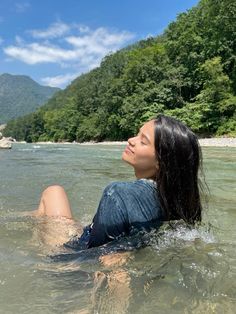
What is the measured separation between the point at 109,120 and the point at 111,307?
53.3m

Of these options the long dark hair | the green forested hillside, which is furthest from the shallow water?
the green forested hillside

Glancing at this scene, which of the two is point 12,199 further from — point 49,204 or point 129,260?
point 129,260

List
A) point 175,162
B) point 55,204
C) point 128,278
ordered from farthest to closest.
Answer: point 55,204
point 175,162
point 128,278

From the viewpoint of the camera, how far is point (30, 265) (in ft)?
8.87

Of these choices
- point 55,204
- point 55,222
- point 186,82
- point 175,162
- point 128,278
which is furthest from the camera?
point 186,82

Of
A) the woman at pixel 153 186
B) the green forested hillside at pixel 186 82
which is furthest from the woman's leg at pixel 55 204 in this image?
the green forested hillside at pixel 186 82

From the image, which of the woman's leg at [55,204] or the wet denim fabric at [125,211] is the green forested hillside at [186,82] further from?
the wet denim fabric at [125,211]

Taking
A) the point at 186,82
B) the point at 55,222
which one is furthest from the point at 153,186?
the point at 186,82

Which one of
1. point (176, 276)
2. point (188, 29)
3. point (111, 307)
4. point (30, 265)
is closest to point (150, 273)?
point (176, 276)

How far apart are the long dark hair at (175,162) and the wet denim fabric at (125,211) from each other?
6 cm

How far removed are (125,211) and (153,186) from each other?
0.24 meters

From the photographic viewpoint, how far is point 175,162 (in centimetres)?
244

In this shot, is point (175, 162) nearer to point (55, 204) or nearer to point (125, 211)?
point (125, 211)

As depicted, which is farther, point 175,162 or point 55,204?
point 55,204
